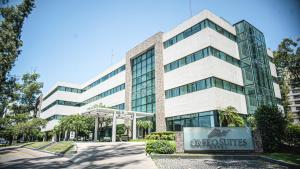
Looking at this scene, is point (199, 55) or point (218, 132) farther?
point (199, 55)

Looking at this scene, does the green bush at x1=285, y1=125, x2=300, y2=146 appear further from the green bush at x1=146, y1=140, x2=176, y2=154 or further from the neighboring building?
the neighboring building

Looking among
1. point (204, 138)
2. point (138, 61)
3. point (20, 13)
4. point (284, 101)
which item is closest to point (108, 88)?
point (138, 61)

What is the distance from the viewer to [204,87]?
25.6 meters

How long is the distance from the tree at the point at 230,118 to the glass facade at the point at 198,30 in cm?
1167

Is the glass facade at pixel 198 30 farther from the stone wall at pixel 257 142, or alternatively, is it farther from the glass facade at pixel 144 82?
the stone wall at pixel 257 142

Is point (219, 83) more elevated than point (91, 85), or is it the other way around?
point (91, 85)

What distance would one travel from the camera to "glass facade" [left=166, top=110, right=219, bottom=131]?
2405 centimetres

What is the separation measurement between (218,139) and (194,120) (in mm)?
11614

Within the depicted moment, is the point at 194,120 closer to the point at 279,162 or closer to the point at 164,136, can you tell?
the point at 164,136

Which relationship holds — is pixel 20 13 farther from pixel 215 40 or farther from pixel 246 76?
pixel 246 76

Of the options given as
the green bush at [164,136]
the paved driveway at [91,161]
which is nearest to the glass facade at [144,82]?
the green bush at [164,136]

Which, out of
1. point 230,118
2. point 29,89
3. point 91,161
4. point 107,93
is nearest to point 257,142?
point 230,118

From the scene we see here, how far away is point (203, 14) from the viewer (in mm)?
27984

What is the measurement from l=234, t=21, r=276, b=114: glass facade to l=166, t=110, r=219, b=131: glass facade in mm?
7187
